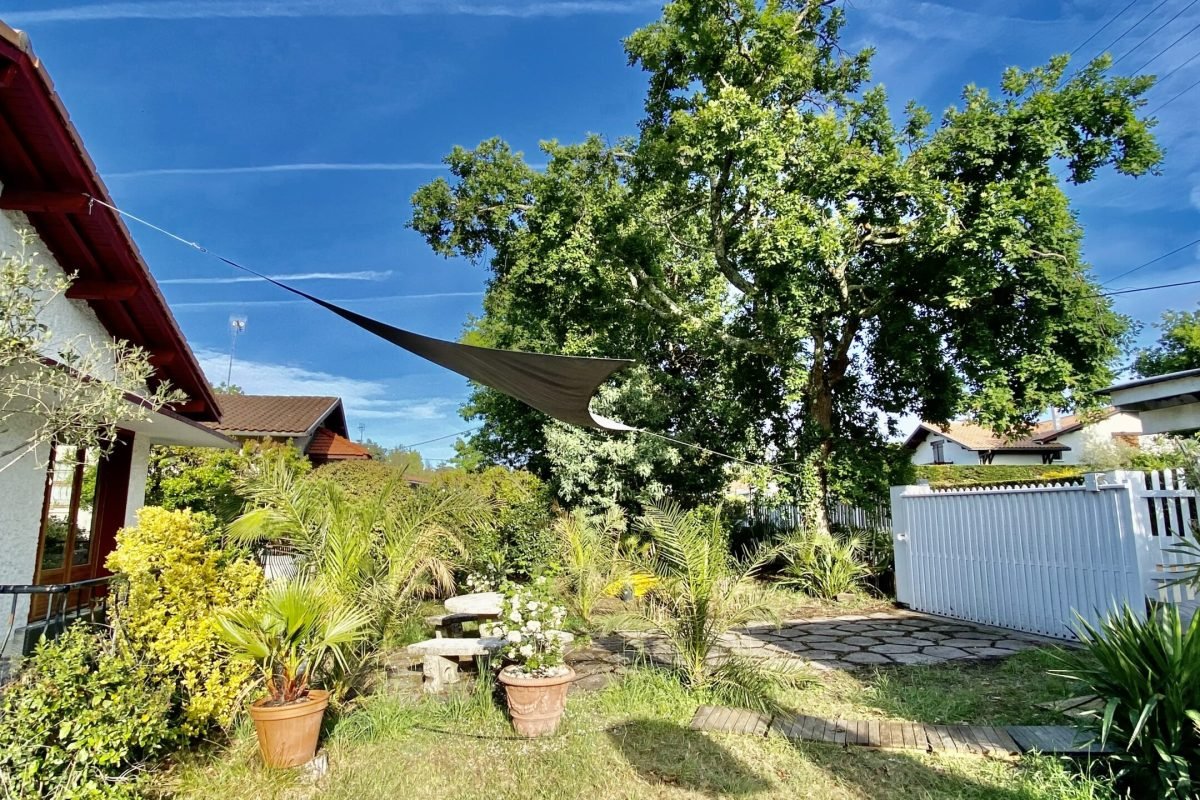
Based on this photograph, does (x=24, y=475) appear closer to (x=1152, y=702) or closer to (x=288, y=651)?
(x=288, y=651)

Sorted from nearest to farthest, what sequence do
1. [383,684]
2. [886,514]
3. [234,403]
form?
[383,684] → [886,514] → [234,403]

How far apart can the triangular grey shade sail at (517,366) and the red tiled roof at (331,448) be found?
15852 mm

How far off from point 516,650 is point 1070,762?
330 centimetres

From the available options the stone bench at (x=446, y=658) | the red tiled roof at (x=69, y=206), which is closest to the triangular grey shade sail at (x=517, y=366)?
the stone bench at (x=446, y=658)

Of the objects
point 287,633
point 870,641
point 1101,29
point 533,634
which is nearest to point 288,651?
point 287,633

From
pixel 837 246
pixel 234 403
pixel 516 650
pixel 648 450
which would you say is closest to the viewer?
pixel 516 650

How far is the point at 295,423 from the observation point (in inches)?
715

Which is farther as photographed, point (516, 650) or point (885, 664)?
point (885, 664)

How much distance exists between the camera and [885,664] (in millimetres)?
5781

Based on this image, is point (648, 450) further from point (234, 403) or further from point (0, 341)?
point (234, 403)

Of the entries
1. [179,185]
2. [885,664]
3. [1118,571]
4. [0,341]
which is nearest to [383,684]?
[0,341]

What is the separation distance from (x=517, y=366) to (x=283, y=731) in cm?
283

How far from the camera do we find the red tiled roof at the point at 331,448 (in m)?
20.2

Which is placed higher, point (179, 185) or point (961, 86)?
point (961, 86)
